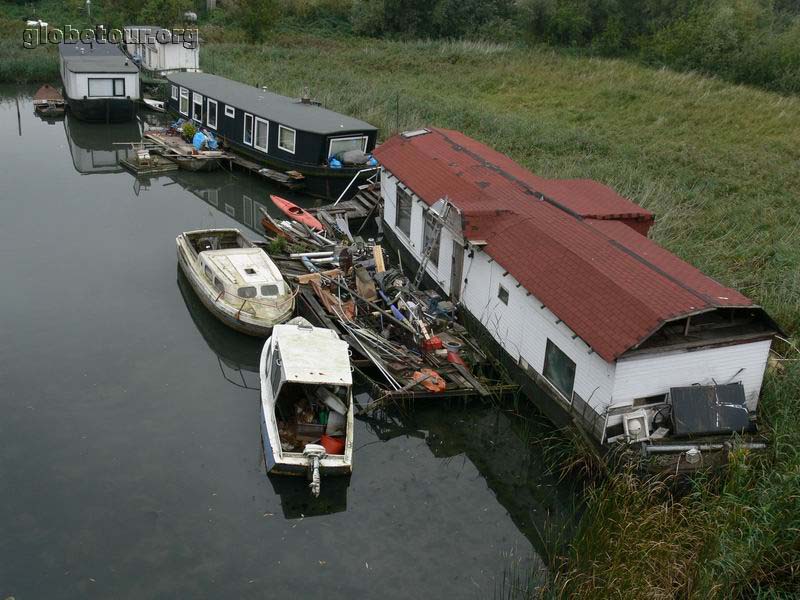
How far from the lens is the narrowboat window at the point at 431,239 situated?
2016cm

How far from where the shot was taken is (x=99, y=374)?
1708 centimetres

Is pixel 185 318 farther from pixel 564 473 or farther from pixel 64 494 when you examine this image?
pixel 564 473

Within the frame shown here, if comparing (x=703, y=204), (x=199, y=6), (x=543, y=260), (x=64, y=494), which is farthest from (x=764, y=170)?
(x=199, y=6)

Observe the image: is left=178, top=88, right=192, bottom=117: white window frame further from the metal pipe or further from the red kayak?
the metal pipe

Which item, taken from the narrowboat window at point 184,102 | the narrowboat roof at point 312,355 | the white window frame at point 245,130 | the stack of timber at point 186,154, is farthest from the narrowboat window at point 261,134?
the narrowboat roof at point 312,355

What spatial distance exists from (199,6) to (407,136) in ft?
161

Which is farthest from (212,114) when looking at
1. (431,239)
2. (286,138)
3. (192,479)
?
(192,479)

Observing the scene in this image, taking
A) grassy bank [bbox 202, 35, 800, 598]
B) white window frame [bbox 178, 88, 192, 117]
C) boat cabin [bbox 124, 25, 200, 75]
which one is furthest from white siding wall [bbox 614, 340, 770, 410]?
boat cabin [bbox 124, 25, 200, 75]

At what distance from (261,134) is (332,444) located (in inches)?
755

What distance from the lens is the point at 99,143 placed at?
1435 inches

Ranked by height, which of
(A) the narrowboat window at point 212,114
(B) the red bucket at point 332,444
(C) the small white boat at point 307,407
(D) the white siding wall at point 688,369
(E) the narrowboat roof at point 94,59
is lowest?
(B) the red bucket at point 332,444

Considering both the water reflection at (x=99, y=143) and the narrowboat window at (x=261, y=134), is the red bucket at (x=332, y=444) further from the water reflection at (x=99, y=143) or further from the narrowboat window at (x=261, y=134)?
the water reflection at (x=99, y=143)

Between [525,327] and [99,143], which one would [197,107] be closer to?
[99,143]

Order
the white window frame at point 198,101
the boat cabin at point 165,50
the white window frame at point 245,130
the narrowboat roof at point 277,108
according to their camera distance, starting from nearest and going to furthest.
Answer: the narrowboat roof at point 277,108, the white window frame at point 245,130, the white window frame at point 198,101, the boat cabin at point 165,50
